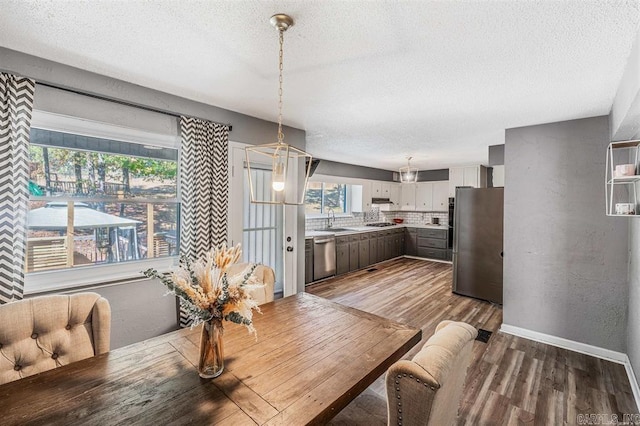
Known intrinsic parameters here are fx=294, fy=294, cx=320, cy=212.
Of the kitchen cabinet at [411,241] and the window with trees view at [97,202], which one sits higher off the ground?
the window with trees view at [97,202]

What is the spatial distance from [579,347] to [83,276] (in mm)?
4571

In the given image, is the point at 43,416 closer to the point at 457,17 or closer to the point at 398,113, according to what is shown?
the point at 457,17

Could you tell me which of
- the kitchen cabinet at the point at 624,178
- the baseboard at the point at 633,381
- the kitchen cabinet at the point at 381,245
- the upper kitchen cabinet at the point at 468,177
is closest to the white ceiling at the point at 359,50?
the kitchen cabinet at the point at 624,178

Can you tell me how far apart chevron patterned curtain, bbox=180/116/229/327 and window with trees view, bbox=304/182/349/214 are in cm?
339

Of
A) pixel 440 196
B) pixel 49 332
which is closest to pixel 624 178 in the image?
pixel 49 332

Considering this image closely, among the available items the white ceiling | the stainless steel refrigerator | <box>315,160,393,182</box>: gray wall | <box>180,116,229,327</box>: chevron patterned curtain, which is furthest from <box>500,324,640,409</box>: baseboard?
<box>315,160,393,182</box>: gray wall

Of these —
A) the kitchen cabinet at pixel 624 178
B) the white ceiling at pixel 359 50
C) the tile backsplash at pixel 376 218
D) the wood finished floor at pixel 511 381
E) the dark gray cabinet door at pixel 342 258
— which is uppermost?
the white ceiling at pixel 359 50

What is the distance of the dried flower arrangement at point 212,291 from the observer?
1.17 meters

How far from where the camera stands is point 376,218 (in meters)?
8.03

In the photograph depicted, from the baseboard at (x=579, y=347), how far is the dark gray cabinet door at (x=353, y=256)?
3.01 meters

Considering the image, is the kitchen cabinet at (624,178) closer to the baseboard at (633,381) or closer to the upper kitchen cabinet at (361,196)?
the baseboard at (633,381)

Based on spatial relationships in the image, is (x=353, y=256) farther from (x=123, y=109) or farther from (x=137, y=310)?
(x=123, y=109)

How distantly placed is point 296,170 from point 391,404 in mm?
2939

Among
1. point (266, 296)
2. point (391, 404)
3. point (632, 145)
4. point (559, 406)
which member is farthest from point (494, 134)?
point (391, 404)
